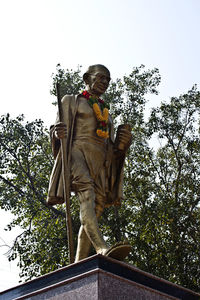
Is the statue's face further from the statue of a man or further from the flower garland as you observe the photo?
the flower garland

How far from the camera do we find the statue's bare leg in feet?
18.9

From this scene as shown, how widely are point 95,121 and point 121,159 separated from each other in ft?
1.87

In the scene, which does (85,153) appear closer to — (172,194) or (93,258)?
(93,258)

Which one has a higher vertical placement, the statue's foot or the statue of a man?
the statue of a man

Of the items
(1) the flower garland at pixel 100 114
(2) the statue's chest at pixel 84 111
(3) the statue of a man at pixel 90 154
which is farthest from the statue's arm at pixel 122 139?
(2) the statue's chest at pixel 84 111

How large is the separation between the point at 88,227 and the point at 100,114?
1.47 meters

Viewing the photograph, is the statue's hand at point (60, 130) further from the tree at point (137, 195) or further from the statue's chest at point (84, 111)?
the tree at point (137, 195)

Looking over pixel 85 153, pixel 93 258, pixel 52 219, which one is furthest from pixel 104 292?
pixel 52 219

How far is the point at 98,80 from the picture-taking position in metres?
6.79

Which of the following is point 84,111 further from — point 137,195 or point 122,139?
point 137,195

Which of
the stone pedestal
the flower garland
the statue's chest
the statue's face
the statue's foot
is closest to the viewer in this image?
the stone pedestal

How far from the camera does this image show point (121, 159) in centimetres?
671

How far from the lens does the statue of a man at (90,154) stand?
6.11m

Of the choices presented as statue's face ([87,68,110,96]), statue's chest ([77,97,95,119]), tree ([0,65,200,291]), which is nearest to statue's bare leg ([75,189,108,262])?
statue's chest ([77,97,95,119])
